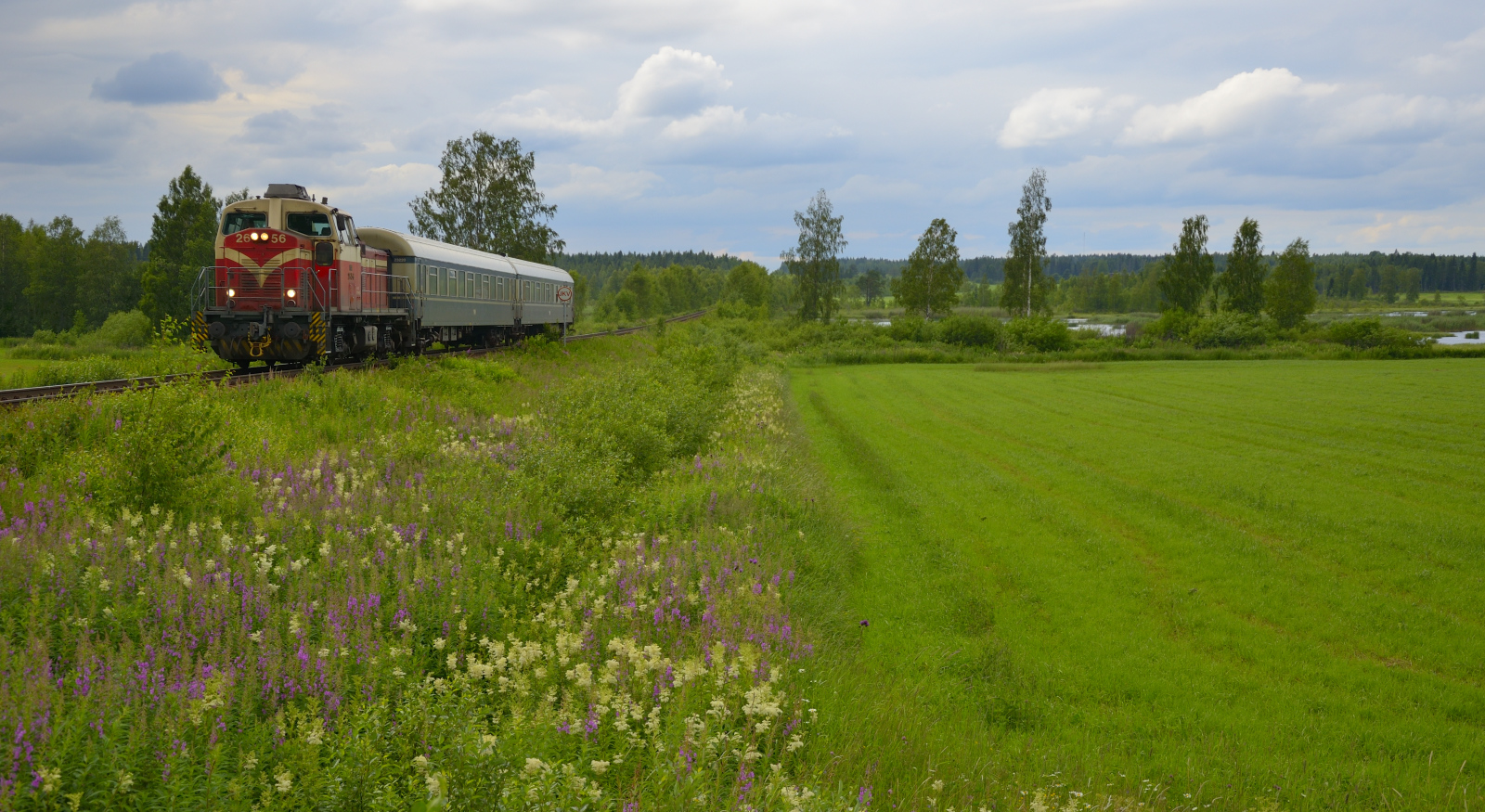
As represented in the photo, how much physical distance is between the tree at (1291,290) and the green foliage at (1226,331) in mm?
15411

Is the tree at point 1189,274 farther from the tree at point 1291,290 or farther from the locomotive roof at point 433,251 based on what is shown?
the locomotive roof at point 433,251

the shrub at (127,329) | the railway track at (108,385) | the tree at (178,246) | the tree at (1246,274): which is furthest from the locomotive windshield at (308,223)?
the tree at (1246,274)

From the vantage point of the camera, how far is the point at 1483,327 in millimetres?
122562

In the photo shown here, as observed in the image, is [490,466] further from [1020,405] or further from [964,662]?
[1020,405]

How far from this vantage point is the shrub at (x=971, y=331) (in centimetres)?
7875

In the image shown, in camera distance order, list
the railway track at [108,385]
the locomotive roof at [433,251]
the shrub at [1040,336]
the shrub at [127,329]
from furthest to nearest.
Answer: the shrub at [1040,336]
the shrub at [127,329]
the locomotive roof at [433,251]
the railway track at [108,385]

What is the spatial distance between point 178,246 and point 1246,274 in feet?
336

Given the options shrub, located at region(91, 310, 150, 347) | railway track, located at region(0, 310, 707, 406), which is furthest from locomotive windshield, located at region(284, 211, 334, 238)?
shrub, located at region(91, 310, 150, 347)

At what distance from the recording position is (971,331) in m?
79.3

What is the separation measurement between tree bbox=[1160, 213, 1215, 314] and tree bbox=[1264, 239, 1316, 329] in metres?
10.1

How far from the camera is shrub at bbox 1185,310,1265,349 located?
7700 centimetres

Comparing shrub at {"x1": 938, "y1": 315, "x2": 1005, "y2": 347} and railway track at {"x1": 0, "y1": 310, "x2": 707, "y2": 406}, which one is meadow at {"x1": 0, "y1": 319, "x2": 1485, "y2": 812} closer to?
railway track at {"x1": 0, "y1": 310, "x2": 707, "y2": 406}

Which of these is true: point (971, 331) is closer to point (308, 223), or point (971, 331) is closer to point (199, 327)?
point (308, 223)

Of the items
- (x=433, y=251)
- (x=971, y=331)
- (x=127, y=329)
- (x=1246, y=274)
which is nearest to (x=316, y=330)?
(x=433, y=251)
